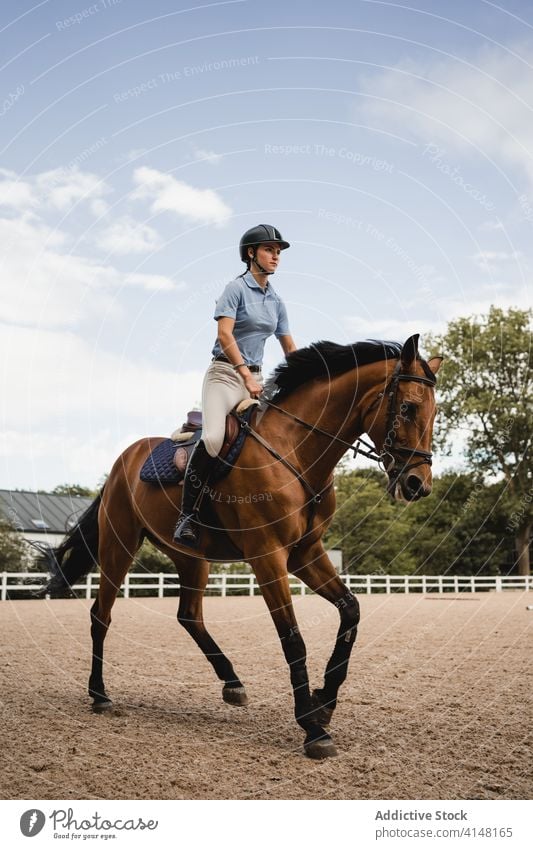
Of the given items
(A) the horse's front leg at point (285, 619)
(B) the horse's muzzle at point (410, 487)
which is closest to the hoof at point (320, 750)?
(A) the horse's front leg at point (285, 619)

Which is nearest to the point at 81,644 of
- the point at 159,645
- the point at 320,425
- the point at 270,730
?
the point at 159,645

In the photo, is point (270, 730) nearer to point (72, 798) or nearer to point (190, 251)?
point (72, 798)

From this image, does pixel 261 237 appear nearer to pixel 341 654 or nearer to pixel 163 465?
pixel 163 465

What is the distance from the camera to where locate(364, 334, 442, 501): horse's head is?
5133 mm

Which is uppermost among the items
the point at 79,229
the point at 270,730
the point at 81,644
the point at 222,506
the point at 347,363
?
the point at 79,229

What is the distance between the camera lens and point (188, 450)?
672 centimetres

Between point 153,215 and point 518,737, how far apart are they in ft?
19.2

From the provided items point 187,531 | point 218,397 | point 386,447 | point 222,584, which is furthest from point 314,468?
point 222,584

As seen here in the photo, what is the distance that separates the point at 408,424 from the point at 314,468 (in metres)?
0.84

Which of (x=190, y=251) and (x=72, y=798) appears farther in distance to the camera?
(x=190, y=251)

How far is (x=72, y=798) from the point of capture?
411 centimetres

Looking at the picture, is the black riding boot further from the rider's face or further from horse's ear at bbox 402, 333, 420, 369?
horse's ear at bbox 402, 333, 420, 369

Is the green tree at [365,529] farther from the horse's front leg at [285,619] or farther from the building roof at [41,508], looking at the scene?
the horse's front leg at [285,619]
